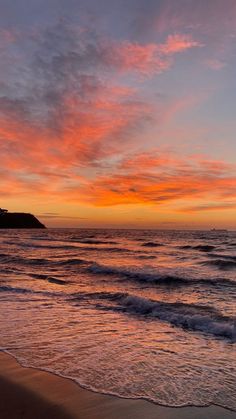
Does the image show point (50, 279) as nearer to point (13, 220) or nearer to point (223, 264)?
point (223, 264)

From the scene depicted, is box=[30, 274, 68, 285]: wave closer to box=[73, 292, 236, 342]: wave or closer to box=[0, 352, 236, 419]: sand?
box=[73, 292, 236, 342]: wave

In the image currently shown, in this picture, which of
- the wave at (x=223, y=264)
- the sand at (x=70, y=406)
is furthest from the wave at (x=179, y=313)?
the wave at (x=223, y=264)

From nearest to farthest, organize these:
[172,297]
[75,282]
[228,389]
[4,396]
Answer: [4,396] → [228,389] → [172,297] → [75,282]

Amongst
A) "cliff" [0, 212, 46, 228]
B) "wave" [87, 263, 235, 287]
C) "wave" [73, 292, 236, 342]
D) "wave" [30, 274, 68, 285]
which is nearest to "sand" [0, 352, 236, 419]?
"wave" [73, 292, 236, 342]

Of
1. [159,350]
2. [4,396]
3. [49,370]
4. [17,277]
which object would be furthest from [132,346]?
[17,277]

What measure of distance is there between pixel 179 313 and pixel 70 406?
6431mm

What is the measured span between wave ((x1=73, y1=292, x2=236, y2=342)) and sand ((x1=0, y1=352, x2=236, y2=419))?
13.1 ft

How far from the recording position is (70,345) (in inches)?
281

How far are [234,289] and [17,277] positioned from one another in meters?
10.3

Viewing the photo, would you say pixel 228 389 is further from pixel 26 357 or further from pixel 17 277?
pixel 17 277

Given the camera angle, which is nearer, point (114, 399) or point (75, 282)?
point (114, 399)

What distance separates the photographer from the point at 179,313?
1039 centimetres

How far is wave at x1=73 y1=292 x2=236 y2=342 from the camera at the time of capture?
8820mm

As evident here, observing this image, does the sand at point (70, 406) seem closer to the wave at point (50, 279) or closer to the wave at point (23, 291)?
the wave at point (23, 291)
